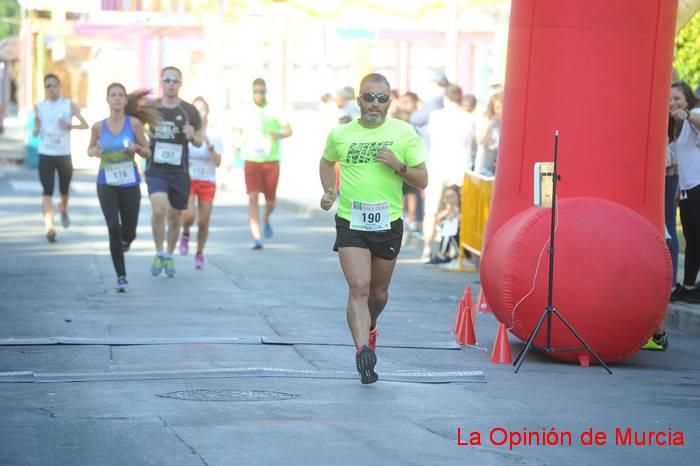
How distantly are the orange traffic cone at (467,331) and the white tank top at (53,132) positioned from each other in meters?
9.54

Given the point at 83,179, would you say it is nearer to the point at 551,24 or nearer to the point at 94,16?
the point at 94,16

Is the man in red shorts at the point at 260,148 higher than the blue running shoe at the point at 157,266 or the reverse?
higher

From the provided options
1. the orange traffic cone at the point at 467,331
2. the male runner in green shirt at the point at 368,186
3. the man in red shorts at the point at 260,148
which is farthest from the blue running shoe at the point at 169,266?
the male runner in green shirt at the point at 368,186

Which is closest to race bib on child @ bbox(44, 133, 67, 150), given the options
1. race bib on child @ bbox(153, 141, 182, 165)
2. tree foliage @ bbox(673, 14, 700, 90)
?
race bib on child @ bbox(153, 141, 182, 165)

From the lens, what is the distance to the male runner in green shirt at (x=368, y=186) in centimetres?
932

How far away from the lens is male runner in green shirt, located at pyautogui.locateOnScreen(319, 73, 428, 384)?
9.32m

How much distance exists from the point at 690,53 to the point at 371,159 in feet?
34.6

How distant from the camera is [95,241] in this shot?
1973 centimetres

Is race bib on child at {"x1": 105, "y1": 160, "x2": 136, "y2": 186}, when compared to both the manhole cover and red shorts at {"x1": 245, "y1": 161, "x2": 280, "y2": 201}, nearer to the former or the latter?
red shorts at {"x1": 245, "y1": 161, "x2": 280, "y2": 201}

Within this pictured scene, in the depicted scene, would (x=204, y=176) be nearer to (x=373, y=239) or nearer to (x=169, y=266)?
(x=169, y=266)

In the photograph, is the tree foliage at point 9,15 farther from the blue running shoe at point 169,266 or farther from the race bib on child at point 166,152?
the race bib on child at point 166,152

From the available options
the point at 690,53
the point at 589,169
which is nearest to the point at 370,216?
the point at 589,169

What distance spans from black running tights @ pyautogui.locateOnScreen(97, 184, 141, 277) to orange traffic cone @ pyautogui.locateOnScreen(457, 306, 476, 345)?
3908mm

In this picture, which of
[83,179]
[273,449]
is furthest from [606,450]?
[83,179]
